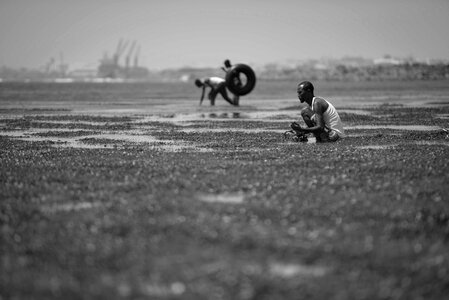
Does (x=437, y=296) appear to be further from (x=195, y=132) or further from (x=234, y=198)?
(x=195, y=132)

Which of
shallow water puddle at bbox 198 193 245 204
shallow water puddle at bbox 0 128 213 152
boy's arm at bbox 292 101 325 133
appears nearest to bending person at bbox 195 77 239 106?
shallow water puddle at bbox 0 128 213 152

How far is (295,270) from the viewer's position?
7367 millimetres

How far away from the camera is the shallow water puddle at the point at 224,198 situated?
35.6ft

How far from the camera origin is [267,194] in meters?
11.3

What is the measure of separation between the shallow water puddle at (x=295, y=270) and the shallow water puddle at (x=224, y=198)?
3.32 meters

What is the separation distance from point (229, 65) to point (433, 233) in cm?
4228

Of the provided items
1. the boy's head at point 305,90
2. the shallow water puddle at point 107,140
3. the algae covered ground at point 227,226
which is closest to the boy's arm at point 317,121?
the boy's head at point 305,90

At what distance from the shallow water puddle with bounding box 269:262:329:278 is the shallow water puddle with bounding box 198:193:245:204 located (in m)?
3.32

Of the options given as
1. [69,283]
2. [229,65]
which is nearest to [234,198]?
[69,283]

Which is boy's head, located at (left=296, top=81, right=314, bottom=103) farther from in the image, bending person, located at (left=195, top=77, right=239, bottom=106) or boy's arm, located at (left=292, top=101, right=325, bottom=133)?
bending person, located at (left=195, top=77, right=239, bottom=106)

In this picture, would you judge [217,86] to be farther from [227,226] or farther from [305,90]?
[227,226]

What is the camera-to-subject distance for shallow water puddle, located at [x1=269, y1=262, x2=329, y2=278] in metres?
7.20

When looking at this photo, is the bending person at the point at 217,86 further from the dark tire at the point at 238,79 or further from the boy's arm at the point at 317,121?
the boy's arm at the point at 317,121

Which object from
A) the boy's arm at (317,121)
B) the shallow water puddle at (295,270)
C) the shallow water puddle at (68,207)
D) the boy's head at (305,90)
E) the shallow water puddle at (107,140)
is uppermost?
the boy's head at (305,90)
